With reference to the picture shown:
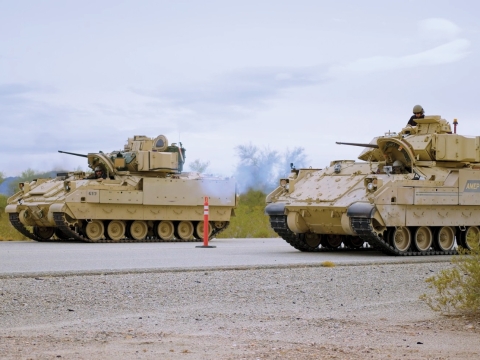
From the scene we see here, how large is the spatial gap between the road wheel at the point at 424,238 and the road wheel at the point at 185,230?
36.3ft

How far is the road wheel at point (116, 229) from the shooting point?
30.7 meters

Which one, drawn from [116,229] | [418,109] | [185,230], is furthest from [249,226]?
[418,109]

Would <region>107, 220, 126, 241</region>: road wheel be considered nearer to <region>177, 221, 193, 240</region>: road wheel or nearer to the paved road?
<region>177, 221, 193, 240</region>: road wheel

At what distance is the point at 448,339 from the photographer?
9500 millimetres

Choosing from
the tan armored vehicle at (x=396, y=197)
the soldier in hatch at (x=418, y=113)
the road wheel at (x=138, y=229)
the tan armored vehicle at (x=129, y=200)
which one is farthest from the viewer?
the road wheel at (x=138, y=229)

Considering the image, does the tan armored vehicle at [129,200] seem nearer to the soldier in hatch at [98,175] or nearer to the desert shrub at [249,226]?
the soldier in hatch at [98,175]

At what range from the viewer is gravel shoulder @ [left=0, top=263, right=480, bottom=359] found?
8.62m

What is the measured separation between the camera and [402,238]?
22.5 meters

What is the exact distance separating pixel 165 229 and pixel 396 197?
12064 mm

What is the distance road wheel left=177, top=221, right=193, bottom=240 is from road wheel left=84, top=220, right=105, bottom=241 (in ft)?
9.40

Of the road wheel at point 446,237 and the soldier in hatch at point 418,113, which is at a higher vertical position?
the soldier in hatch at point 418,113

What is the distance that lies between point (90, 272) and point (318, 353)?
754cm

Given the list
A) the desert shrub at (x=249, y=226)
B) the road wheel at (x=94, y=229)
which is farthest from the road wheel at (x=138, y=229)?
the desert shrub at (x=249, y=226)

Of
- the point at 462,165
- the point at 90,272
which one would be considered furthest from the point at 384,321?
the point at 462,165
